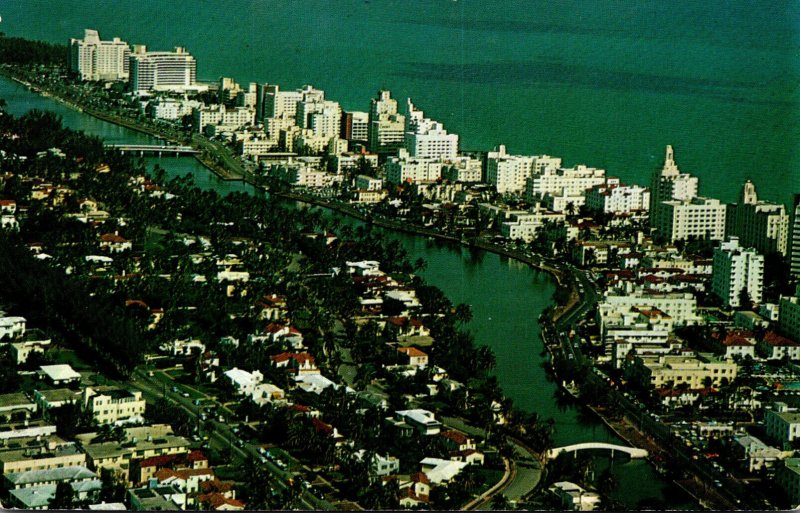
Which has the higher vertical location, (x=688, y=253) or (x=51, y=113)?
(x=51, y=113)

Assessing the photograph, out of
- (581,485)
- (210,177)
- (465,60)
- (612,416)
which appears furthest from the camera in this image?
(210,177)

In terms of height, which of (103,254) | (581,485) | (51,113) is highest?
(51,113)

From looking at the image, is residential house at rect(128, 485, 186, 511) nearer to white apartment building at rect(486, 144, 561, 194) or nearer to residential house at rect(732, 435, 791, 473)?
residential house at rect(732, 435, 791, 473)

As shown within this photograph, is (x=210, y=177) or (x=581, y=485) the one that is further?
(x=210, y=177)

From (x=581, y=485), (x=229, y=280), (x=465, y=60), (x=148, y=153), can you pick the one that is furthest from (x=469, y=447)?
(x=148, y=153)

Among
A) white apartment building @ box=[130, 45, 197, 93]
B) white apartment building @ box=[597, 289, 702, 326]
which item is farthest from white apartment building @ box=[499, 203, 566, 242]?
white apartment building @ box=[130, 45, 197, 93]

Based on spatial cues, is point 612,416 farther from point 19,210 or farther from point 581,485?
point 19,210

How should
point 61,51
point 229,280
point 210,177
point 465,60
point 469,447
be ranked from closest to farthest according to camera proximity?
point 469,447 → point 229,280 → point 465,60 → point 210,177 → point 61,51
